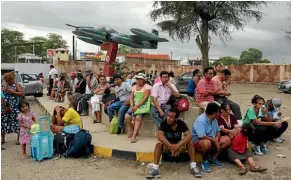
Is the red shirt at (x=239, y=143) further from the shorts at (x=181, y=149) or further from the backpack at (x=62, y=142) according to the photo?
the backpack at (x=62, y=142)

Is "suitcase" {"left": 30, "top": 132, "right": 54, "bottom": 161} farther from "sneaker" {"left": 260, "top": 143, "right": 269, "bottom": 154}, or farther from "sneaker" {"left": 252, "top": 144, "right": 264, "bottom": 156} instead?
"sneaker" {"left": 260, "top": 143, "right": 269, "bottom": 154}

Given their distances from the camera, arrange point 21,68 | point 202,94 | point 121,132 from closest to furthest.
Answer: point 202,94, point 121,132, point 21,68

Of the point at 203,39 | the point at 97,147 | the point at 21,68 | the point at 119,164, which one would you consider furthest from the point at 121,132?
the point at 21,68

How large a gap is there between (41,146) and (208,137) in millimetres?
3097

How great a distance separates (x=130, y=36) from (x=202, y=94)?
9.60 metres

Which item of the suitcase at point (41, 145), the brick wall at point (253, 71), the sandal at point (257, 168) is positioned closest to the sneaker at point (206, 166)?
the sandal at point (257, 168)

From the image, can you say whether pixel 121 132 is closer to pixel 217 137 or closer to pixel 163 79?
pixel 163 79

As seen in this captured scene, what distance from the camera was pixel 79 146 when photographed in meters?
6.04

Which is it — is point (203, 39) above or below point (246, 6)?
below

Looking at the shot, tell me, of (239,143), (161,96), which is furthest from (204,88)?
(239,143)

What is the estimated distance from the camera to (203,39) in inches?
1066

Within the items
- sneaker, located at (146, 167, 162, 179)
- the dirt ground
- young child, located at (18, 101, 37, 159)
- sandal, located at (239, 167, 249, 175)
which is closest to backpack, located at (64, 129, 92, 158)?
the dirt ground

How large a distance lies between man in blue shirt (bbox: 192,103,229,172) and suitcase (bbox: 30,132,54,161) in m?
2.76

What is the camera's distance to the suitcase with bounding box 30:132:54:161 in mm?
5902
